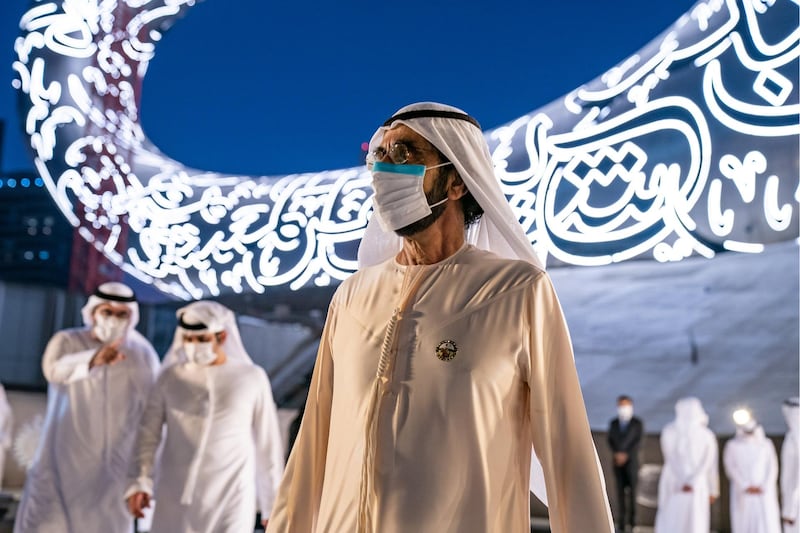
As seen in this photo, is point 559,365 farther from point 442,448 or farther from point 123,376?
point 123,376

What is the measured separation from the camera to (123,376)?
495cm

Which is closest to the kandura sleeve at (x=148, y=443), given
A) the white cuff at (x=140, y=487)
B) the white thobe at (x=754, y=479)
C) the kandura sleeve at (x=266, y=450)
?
the white cuff at (x=140, y=487)

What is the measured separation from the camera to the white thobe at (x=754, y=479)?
718 centimetres

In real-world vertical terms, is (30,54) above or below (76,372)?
above

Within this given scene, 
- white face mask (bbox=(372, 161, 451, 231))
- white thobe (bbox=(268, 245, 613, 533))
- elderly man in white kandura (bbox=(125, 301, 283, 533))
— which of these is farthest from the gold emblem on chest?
elderly man in white kandura (bbox=(125, 301, 283, 533))

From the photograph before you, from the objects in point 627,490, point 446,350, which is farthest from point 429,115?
point 627,490

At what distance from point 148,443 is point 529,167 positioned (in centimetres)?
415

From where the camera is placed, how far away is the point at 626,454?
295 inches

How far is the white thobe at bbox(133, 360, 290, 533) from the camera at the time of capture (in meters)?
4.22

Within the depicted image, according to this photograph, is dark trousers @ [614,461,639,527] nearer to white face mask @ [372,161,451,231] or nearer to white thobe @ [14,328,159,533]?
white thobe @ [14,328,159,533]

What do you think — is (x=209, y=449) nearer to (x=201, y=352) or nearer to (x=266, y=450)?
(x=266, y=450)

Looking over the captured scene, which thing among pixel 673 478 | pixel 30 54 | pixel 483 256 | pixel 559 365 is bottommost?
pixel 673 478

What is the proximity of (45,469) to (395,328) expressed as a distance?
3.72 meters

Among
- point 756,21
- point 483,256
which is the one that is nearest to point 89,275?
point 756,21
